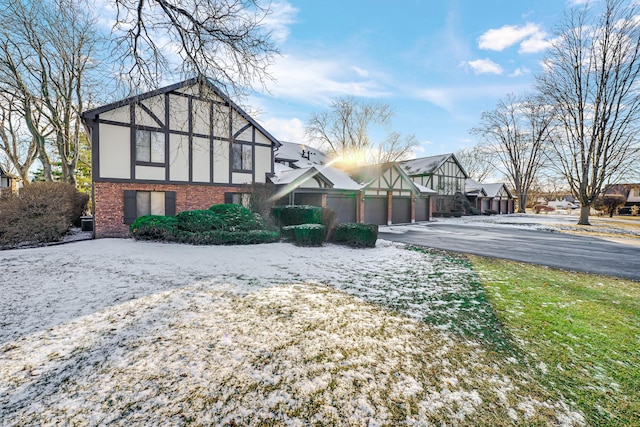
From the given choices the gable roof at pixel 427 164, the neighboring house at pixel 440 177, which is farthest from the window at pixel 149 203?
the gable roof at pixel 427 164

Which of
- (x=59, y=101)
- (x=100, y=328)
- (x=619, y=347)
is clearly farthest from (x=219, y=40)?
(x=59, y=101)

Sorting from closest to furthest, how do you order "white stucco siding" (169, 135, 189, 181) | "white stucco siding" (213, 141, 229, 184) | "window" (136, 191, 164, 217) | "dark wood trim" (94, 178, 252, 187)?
"dark wood trim" (94, 178, 252, 187)
"window" (136, 191, 164, 217)
"white stucco siding" (169, 135, 189, 181)
"white stucco siding" (213, 141, 229, 184)

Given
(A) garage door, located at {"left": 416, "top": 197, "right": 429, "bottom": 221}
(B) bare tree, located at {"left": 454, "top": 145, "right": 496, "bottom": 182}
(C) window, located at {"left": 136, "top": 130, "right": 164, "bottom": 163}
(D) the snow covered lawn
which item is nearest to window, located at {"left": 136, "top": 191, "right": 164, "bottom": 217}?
(C) window, located at {"left": 136, "top": 130, "right": 164, "bottom": 163}

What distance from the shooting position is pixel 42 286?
17.2ft

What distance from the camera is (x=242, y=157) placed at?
15.0 m

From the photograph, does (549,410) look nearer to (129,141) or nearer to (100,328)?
(100,328)

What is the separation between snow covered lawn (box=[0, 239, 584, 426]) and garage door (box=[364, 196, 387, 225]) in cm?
1395

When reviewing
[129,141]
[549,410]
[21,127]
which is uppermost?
[21,127]

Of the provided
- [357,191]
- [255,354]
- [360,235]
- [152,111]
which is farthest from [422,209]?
[255,354]

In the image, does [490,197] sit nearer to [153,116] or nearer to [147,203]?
[153,116]

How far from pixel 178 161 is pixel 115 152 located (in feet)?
7.98

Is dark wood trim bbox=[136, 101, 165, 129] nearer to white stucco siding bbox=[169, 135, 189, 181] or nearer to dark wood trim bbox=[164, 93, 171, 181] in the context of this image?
dark wood trim bbox=[164, 93, 171, 181]

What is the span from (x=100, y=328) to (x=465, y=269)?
771 centimetres

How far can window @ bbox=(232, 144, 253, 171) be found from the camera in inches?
584
